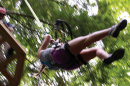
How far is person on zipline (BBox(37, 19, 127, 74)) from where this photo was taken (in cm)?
182

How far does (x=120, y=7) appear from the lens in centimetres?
450

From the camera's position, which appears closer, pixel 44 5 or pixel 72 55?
pixel 72 55

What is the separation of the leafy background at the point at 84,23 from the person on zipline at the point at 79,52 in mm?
1734

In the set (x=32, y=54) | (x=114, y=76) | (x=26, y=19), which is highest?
(x=26, y=19)

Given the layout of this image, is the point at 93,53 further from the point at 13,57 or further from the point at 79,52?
the point at 13,57

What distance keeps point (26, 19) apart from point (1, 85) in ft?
7.93

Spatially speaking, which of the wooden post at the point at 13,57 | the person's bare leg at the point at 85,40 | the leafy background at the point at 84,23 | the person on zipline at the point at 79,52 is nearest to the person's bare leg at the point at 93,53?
the person on zipline at the point at 79,52

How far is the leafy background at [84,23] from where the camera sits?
4.11 metres

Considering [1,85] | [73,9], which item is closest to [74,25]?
[73,9]

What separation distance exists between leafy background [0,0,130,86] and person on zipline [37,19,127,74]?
5.69ft

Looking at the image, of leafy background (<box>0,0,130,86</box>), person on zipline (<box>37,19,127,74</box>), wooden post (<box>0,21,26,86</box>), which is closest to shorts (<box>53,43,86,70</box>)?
person on zipline (<box>37,19,127,74</box>)

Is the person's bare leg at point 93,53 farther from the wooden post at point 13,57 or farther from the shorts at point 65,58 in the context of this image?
the wooden post at point 13,57

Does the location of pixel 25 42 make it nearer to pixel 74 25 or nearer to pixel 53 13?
pixel 53 13

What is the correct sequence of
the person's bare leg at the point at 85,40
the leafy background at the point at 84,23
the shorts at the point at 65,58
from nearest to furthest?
the person's bare leg at the point at 85,40
the shorts at the point at 65,58
the leafy background at the point at 84,23
